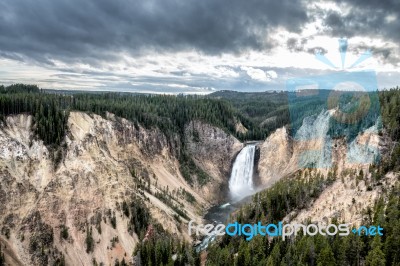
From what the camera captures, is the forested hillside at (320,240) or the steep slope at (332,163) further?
the steep slope at (332,163)

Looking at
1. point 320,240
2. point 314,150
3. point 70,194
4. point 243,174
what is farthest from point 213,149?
point 320,240

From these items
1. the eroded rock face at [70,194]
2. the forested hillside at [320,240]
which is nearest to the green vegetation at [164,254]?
the forested hillside at [320,240]

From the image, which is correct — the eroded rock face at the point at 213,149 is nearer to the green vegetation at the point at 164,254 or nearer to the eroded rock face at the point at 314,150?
the eroded rock face at the point at 314,150

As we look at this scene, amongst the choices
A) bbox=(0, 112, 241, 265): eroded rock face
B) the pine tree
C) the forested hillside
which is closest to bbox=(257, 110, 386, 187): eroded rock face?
the forested hillside

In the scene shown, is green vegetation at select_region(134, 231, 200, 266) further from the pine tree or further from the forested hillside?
the pine tree

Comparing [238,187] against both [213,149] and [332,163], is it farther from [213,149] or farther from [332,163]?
[332,163]

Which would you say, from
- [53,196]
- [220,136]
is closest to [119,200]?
[53,196]

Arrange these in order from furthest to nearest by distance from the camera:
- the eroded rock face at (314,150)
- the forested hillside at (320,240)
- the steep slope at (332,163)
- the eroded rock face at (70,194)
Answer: the eroded rock face at (314,150), the eroded rock face at (70,194), the steep slope at (332,163), the forested hillside at (320,240)
